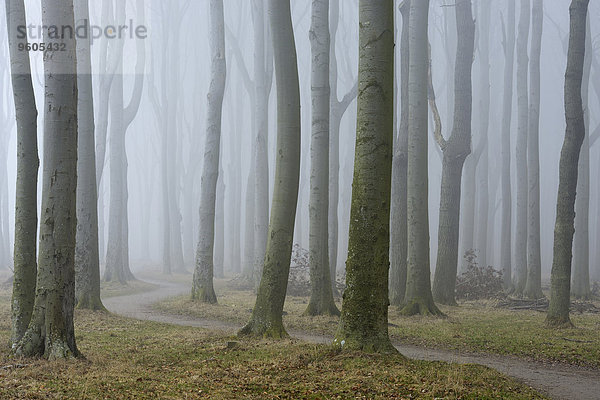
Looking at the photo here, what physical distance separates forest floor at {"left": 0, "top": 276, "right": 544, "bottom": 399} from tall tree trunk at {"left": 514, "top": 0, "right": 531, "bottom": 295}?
1403 centimetres

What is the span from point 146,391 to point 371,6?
5.54m

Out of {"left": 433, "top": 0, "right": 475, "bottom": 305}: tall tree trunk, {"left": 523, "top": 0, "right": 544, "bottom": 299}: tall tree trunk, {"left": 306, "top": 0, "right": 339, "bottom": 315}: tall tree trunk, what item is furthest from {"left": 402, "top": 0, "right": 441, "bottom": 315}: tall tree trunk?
{"left": 523, "top": 0, "right": 544, "bottom": 299}: tall tree trunk

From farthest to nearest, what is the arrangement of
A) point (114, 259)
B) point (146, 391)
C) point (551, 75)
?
point (551, 75) < point (114, 259) < point (146, 391)

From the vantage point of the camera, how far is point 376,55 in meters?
8.21

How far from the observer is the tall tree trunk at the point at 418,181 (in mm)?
14477

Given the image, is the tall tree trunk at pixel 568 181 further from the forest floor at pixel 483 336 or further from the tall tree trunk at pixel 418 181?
the tall tree trunk at pixel 418 181

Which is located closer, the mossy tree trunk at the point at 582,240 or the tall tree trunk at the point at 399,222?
the tall tree trunk at the point at 399,222

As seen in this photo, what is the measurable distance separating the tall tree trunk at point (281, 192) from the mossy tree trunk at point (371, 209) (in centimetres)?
251

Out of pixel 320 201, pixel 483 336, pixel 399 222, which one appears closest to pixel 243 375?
pixel 483 336

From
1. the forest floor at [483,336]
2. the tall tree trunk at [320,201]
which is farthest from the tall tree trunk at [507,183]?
the tall tree trunk at [320,201]

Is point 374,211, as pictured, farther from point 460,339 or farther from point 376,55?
point 460,339

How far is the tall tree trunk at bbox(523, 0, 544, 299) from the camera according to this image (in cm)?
1900

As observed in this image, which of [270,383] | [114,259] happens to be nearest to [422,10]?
[270,383]

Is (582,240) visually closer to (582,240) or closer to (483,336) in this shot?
(582,240)
